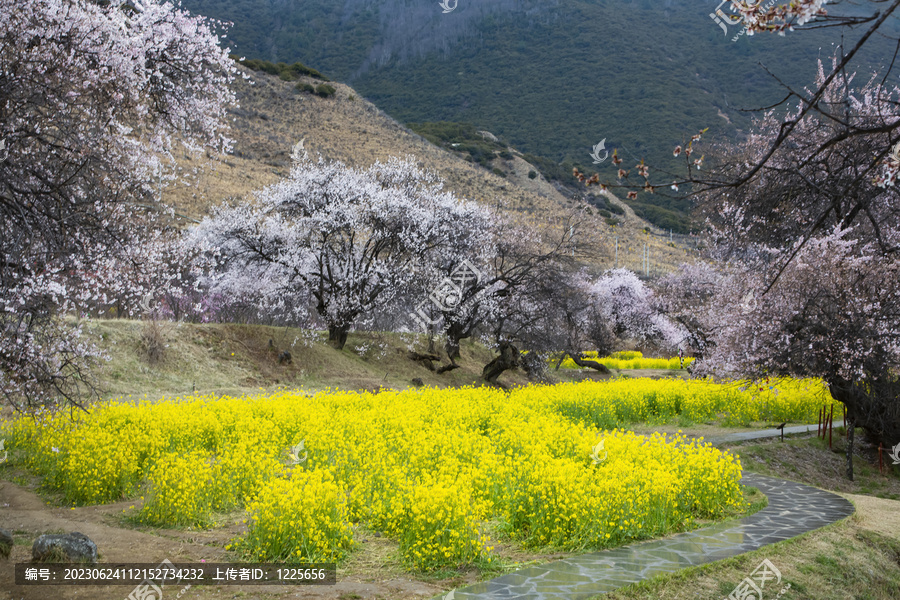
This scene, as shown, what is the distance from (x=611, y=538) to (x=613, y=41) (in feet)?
401

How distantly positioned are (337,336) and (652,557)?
1800 cm

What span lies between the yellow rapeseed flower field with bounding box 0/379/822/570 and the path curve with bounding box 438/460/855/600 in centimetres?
35

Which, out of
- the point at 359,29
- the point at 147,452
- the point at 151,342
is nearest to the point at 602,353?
the point at 151,342

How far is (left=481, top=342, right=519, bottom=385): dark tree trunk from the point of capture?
21.9 metres

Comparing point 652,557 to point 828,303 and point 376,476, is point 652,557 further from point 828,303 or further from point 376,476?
point 828,303

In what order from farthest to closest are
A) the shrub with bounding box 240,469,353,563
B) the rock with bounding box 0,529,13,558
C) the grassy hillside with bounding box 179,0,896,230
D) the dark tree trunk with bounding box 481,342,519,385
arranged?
the grassy hillside with bounding box 179,0,896,230, the dark tree trunk with bounding box 481,342,519,385, the shrub with bounding box 240,469,353,563, the rock with bounding box 0,529,13,558

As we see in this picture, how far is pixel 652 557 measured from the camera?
17.6ft

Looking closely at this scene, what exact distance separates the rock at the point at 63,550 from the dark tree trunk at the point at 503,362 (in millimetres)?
17606

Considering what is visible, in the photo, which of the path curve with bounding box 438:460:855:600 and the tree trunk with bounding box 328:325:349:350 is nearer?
the path curve with bounding box 438:460:855:600

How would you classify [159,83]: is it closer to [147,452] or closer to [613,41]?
[147,452]

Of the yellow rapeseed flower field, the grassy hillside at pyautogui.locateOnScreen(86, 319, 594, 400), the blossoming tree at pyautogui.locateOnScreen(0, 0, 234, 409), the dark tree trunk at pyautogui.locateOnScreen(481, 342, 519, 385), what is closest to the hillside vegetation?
the grassy hillside at pyautogui.locateOnScreen(86, 319, 594, 400)

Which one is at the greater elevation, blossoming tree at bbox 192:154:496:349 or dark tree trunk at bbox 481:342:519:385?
blossoming tree at bbox 192:154:496:349

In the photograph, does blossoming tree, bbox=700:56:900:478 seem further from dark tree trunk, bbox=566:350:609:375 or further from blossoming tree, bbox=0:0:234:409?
dark tree trunk, bbox=566:350:609:375

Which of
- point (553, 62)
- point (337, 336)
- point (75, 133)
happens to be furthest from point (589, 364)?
point (553, 62)
